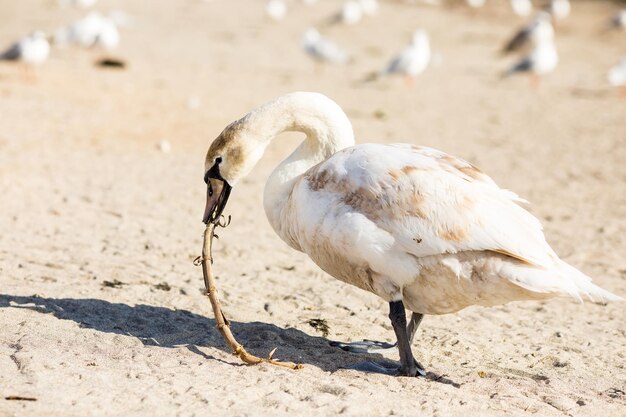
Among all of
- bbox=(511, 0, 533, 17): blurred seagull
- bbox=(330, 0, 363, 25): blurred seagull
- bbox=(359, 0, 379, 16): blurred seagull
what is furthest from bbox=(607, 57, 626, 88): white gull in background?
bbox=(511, 0, 533, 17): blurred seagull

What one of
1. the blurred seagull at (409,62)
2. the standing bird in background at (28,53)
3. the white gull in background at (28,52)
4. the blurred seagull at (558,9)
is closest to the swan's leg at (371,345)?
the standing bird in background at (28,53)

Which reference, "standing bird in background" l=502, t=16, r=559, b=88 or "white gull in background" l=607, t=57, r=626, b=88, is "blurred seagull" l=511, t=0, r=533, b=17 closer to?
"standing bird in background" l=502, t=16, r=559, b=88

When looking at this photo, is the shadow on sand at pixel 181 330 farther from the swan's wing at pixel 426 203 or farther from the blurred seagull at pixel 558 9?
the blurred seagull at pixel 558 9

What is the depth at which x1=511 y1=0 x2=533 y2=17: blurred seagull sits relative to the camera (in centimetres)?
2909

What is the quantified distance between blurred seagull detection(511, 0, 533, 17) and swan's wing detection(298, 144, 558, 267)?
82.7ft

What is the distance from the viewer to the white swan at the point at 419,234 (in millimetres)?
4758

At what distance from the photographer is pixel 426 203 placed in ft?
16.0

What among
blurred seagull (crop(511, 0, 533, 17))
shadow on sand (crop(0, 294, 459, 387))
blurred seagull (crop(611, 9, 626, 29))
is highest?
blurred seagull (crop(611, 9, 626, 29))

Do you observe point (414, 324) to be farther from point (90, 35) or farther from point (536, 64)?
point (90, 35)

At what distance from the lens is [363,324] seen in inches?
243

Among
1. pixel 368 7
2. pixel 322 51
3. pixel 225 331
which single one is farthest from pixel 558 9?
pixel 225 331

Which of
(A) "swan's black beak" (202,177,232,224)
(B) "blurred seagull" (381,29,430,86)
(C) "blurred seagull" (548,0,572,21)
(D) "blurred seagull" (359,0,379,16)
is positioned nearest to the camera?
(A) "swan's black beak" (202,177,232,224)

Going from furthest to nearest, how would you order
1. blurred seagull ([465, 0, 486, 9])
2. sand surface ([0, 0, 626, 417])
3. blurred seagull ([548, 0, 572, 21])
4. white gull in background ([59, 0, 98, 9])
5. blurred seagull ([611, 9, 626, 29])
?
blurred seagull ([465, 0, 486, 9]) < blurred seagull ([548, 0, 572, 21]) < white gull in background ([59, 0, 98, 9]) < blurred seagull ([611, 9, 626, 29]) < sand surface ([0, 0, 626, 417])

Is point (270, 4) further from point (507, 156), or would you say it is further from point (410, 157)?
point (410, 157)
